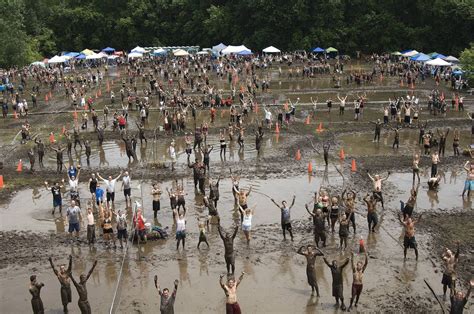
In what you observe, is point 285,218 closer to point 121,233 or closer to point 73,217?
point 121,233

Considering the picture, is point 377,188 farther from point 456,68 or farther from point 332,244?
point 456,68

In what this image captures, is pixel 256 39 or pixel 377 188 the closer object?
pixel 377 188

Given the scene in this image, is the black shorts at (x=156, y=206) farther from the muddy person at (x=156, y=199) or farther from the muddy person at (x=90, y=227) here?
the muddy person at (x=90, y=227)

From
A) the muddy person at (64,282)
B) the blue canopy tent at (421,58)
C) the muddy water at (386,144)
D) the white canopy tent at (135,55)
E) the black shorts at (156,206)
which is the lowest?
the muddy person at (64,282)

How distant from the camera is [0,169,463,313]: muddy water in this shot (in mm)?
12758

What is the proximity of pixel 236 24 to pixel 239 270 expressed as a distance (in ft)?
183

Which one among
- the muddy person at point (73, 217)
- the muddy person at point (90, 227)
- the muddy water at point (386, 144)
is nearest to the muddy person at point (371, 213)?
the muddy person at point (90, 227)

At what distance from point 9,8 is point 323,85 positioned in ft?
109

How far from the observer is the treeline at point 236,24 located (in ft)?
189

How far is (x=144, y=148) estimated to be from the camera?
27375mm

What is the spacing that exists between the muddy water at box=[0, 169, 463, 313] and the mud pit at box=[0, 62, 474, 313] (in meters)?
0.03

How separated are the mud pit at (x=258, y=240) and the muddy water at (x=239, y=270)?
0.10 ft

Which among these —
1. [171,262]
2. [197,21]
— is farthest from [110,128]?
[197,21]

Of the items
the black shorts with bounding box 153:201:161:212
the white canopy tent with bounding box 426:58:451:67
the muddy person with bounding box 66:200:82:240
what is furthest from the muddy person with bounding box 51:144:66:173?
the white canopy tent with bounding box 426:58:451:67
